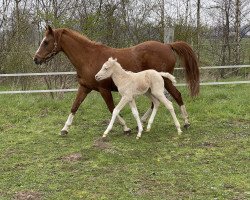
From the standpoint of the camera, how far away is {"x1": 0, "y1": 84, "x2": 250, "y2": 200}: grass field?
4.19 meters

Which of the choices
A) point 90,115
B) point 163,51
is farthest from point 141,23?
point 163,51

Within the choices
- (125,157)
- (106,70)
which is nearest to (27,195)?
(125,157)

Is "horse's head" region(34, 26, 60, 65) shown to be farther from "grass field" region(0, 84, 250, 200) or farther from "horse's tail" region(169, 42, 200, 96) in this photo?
"horse's tail" region(169, 42, 200, 96)

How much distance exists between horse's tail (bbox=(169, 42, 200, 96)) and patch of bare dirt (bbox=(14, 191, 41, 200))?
3.91 meters

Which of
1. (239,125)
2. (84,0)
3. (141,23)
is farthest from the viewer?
(141,23)

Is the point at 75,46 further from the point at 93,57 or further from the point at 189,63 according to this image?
the point at 189,63

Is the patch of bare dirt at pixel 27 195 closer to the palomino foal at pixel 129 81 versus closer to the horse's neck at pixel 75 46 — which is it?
the palomino foal at pixel 129 81

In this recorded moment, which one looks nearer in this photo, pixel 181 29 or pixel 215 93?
pixel 215 93

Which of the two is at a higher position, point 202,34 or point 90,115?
point 202,34

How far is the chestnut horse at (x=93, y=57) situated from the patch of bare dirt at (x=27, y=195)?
8.71ft

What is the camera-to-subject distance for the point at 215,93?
9922 millimetres

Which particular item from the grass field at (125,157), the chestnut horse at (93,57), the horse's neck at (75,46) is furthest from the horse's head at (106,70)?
the grass field at (125,157)

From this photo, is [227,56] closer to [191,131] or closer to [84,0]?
[84,0]

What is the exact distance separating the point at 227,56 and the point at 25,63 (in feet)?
26.4
